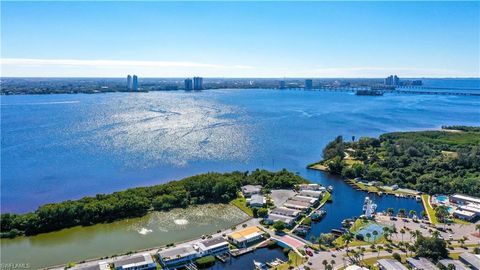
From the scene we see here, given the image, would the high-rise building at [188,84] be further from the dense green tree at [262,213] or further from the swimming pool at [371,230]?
the swimming pool at [371,230]

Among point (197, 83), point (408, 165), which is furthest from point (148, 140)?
point (197, 83)

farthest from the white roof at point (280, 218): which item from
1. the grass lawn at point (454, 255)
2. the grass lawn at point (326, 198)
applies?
the grass lawn at point (454, 255)

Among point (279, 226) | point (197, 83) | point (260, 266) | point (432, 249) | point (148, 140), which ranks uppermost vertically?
Answer: point (197, 83)

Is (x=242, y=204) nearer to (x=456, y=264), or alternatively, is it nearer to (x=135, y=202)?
(x=135, y=202)

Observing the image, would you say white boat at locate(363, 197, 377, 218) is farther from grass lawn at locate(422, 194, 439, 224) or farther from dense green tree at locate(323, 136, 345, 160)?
dense green tree at locate(323, 136, 345, 160)

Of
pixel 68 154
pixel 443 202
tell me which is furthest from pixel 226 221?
pixel 68 154

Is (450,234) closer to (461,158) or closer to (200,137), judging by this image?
(461,158)
